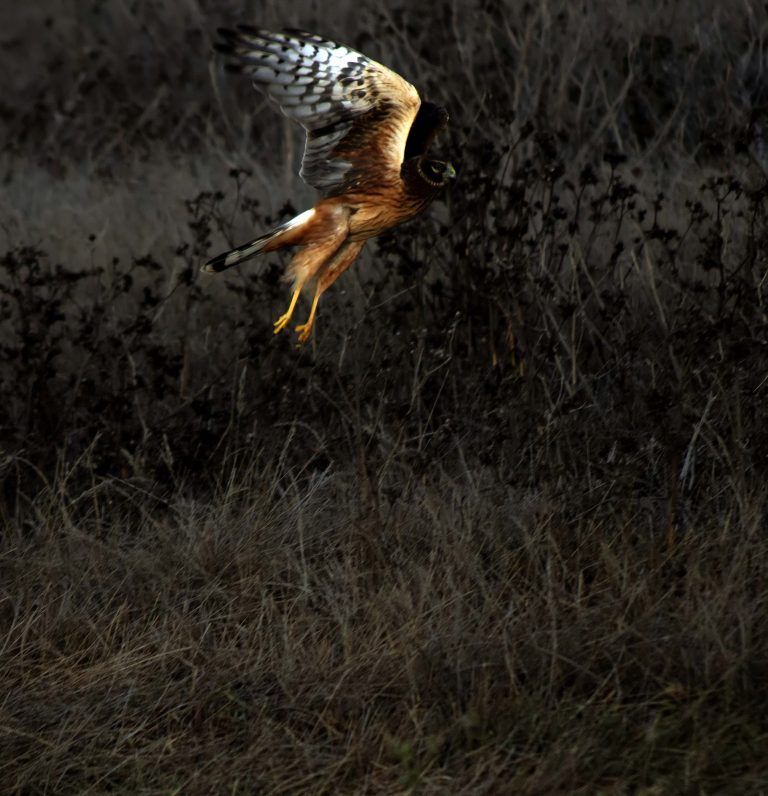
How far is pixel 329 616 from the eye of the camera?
409cm

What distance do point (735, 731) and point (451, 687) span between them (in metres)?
0.66

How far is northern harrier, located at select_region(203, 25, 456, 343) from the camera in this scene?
172 inches

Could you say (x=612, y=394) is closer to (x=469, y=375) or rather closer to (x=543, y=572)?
(x=469, y=375)

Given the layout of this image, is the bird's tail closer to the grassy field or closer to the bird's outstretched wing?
the bird's outstretched wing

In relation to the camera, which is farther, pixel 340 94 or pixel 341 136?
pixel 341 136

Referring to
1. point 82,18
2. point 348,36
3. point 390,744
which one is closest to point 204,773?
point 390,744

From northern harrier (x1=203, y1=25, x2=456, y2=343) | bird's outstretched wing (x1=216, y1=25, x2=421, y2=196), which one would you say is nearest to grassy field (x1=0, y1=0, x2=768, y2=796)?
northern harrier (x1=203, y1=25, x2=456, y2=343)

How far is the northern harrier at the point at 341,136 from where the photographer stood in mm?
4379

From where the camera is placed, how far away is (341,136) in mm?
4520

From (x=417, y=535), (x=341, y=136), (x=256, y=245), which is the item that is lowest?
(x=417, y=535)

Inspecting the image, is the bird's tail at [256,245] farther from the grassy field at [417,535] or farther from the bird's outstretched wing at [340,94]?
the grassy field at [417,535]

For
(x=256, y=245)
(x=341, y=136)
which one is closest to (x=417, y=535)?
(x=256, y=245)

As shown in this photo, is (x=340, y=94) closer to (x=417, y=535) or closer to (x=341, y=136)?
(x=341, y=136)

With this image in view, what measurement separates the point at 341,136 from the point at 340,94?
6.0 inches
